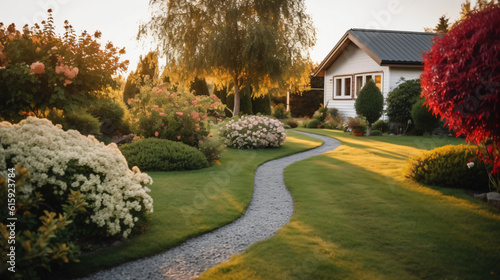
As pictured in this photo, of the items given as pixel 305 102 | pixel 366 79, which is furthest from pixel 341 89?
pixel 305 102

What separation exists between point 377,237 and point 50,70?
21.1 ft

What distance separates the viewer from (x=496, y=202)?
256 inches

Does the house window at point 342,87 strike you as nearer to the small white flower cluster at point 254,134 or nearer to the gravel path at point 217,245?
the small white flower cluster at point 254,134

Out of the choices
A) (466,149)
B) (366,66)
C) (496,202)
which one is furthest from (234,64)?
(496,202)

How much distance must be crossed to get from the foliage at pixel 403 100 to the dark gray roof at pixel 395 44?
151 centimetres

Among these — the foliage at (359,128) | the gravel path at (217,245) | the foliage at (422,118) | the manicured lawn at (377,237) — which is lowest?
the gravel path at (217,245)

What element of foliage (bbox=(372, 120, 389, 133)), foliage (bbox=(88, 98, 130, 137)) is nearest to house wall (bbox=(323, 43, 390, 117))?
foliage (bbox=(372, 120, 389, 133))

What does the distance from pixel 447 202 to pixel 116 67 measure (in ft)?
23.2

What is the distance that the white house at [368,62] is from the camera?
2128 cm

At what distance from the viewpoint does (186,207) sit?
677 cm

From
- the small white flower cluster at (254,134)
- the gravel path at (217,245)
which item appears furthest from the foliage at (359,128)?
the gravel path at (217,245)

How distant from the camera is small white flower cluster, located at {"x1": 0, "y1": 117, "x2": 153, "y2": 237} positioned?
4.48 meters

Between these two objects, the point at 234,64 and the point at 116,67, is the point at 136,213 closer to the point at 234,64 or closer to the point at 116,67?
the point at 116,67

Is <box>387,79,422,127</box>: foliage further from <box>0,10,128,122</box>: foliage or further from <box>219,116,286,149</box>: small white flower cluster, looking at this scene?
<box>0,10,128,122</box>: foliage
